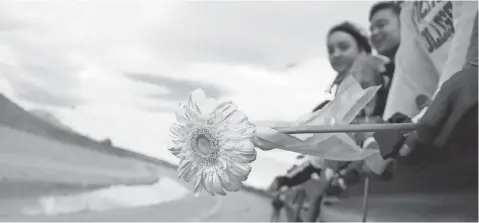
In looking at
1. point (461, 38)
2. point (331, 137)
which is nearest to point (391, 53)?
point (461, 38)

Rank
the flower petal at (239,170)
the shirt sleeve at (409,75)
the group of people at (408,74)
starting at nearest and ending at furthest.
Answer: the flower petal at (239,170), the group of people at (408,74), the shirt sleeve at (409,75)

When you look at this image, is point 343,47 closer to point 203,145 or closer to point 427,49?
point 427,49

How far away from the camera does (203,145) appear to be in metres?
0.47

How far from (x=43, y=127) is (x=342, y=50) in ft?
1.80

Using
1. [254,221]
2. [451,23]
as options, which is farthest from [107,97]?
[451,23]

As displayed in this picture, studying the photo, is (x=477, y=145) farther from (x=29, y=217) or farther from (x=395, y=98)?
(x=29, y=217)

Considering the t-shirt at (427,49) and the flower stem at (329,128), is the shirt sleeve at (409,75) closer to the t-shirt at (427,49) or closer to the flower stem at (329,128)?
the t-shirt at (427,49)

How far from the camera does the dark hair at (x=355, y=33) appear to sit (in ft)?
3.14

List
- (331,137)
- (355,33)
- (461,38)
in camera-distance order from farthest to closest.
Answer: (355,33), (461,38), (331,137)

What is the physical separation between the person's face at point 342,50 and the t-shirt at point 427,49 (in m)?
0.08

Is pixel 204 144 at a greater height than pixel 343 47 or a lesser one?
lesser

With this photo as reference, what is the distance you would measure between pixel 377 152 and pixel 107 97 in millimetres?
478

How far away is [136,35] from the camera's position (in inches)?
37.1

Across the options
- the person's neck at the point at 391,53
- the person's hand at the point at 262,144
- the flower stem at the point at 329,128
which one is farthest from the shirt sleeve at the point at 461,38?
the person's hand at the point at 262,144
